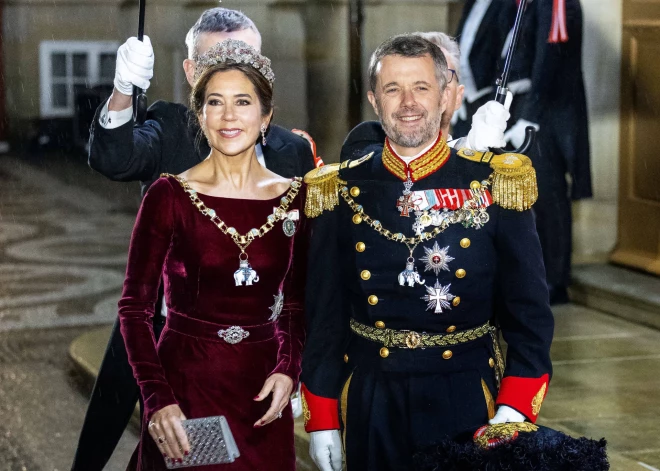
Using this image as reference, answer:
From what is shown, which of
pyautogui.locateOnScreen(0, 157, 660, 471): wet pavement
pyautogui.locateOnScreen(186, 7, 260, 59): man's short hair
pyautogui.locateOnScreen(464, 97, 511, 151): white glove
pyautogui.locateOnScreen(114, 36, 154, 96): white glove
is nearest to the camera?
pyautogui.locateOnScreen(114, 36, 154, 96): white glove

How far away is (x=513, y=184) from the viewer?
115 inches

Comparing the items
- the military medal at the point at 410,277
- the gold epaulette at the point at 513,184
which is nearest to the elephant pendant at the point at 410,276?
the military medal at the point at 410,277

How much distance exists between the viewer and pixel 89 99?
18562 millimetres

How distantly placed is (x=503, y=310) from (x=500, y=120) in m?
1.09

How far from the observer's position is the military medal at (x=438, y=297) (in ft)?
9.50

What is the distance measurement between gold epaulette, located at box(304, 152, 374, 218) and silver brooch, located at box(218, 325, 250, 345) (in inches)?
13.7

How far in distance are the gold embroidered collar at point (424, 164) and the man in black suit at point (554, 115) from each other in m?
3.85

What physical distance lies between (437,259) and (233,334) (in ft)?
1.91

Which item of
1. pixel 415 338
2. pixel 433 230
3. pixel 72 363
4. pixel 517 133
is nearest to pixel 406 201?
pixel 433 230

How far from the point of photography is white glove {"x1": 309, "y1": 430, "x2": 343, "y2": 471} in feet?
9.83

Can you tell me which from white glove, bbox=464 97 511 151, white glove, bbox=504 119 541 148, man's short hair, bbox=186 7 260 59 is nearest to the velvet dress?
man's short hair, bbox=186 7 260 59

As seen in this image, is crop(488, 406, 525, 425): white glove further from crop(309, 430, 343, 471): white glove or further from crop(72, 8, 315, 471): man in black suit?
crop(72, 8, 315, 471): man in black suit

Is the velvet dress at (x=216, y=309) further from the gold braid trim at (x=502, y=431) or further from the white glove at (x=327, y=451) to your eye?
the gold braid trim at (x=502, y=431)

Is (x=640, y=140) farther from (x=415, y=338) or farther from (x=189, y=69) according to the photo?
(x=415, y=338)
